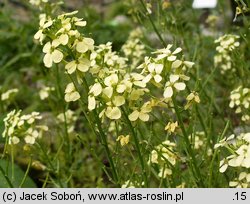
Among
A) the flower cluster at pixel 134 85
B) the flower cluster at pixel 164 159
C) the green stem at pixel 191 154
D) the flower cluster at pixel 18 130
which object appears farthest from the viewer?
the flower cluster at pixel 18 130

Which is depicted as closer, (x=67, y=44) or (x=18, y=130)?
(x=67, y=44)

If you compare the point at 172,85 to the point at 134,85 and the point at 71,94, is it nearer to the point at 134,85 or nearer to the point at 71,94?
the point at 134,85

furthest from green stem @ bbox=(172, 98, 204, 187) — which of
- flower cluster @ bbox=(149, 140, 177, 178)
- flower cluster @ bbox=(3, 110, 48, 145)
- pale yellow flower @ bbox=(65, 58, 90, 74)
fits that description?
flower cluster @ bbox=(3, 110, 48, 145)

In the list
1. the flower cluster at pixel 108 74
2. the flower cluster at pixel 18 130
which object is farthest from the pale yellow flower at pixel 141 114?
the flower cluster at pixel 18 130

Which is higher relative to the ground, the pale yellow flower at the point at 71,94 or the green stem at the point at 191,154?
the pale yellow flower at the point at 71,94

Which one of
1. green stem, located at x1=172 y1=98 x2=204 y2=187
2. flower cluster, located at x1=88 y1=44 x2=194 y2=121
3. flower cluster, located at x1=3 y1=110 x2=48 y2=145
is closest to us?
flower cluster, located at x1=88 y1=44 x2=194 y2=121

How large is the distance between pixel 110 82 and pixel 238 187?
1.57ft

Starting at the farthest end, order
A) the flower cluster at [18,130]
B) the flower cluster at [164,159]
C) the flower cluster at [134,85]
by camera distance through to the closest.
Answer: the flower cluster at [18,130] → the flower cluster at [164,159] → the flower cluster at [134,85]

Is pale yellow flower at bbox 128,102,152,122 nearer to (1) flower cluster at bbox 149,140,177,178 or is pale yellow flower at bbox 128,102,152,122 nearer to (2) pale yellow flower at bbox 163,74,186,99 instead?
(2) pale yellow flower at bbox 163,74,186,99

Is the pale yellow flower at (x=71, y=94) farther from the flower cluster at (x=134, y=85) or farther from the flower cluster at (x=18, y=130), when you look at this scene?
the flower cluster at (x=18, y=130)

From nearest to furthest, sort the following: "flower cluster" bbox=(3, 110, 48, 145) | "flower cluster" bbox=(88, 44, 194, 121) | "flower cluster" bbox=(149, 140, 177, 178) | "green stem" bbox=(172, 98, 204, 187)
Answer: "flower cluster" bbox=(88, 44, 194, 121), "green stem" bbox=(172, 98, 204, 187), "flower cluster" bbox=(149, 140, 177, 178), "flower cluster" bbox=(3, 110, 48, 145)

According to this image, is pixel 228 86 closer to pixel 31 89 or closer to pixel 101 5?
pixel 31 89

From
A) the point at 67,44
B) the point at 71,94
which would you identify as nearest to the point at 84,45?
the point at 67,44
